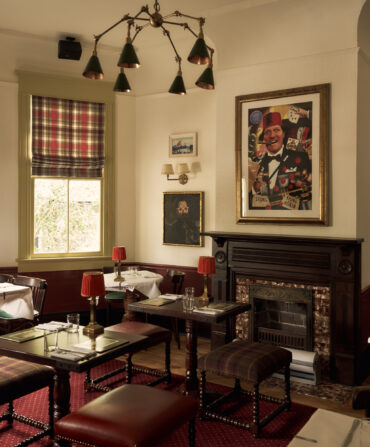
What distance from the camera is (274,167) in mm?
4910

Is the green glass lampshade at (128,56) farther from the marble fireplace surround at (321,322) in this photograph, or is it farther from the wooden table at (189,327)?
the marble fireplace surround at (321,322)

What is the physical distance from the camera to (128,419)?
2.53 meters

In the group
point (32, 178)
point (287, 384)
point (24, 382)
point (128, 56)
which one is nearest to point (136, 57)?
point (128, 56)

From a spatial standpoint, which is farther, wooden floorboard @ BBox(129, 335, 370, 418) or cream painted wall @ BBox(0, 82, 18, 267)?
cream painted wall @ BBox(0, 82, 18, 267)

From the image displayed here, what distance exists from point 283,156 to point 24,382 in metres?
3.23

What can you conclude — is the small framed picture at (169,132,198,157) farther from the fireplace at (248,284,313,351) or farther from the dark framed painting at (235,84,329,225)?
the fireplace at (248,284,313,351)

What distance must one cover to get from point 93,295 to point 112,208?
139 inches

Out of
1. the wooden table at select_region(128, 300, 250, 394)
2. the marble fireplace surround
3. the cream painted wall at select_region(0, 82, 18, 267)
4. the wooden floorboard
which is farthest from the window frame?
the marble fireplace surround

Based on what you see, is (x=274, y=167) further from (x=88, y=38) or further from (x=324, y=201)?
(x=88, y=38)

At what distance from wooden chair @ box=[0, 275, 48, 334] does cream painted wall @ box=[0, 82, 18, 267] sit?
895 mm

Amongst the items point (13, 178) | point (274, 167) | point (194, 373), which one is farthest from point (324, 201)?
point (13, 178)

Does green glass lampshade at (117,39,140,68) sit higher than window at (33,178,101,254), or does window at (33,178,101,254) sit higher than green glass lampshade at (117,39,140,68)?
green glass lampshade at (117,39,140,68)

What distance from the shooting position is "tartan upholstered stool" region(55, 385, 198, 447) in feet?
8.02

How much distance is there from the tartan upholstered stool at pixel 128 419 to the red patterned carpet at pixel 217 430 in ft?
2.24
